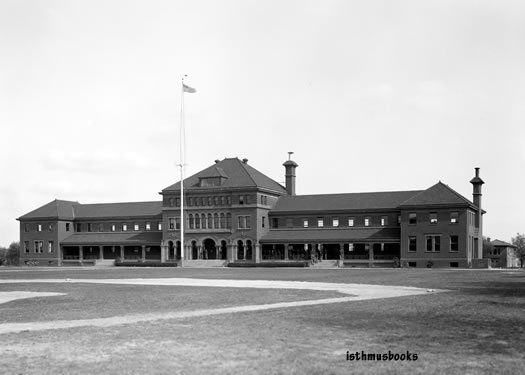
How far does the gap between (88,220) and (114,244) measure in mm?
8765

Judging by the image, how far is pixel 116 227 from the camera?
99062 millimetres

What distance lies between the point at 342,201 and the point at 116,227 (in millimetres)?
35713

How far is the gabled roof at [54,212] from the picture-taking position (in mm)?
98812

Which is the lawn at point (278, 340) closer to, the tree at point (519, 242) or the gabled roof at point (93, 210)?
the gabled roof at point (93, 210)

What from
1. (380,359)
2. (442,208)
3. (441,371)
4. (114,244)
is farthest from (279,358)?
(114,244)

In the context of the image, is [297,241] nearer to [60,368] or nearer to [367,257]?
[367,257]

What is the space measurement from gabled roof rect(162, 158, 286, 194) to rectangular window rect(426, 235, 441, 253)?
76.1 ft

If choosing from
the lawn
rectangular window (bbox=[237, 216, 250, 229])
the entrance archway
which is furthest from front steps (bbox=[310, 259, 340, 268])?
the lawn

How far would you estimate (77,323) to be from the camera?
1692cm

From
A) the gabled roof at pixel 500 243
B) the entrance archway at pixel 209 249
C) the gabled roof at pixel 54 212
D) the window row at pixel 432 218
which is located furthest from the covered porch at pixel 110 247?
the gabled roof at pixel 500 243

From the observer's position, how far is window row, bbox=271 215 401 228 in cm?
8333

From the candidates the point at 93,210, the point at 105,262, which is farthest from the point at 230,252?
the point at 93,210

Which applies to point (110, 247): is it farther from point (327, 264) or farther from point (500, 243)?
point (500, 243)

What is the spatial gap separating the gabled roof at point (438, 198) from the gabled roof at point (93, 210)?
128ft
